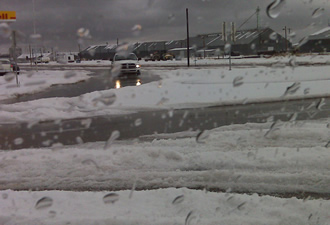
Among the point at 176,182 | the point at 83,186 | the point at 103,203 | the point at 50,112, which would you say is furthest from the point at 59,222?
the point at 50,112

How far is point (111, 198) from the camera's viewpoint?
4078mm

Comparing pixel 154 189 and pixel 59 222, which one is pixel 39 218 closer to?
pixel 59 222

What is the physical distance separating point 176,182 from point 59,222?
172cm

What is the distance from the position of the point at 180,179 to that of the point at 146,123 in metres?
4.12

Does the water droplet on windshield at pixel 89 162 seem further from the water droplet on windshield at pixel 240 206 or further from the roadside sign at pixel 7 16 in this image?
the roadside sign at pixel 7 16

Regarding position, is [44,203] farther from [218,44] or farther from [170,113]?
[218,44]

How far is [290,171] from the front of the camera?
490 centimetres

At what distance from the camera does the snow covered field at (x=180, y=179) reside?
3.60 meters

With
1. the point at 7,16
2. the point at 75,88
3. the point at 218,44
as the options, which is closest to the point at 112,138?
the point at 7,16

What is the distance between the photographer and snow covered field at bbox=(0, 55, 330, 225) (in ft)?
11.8

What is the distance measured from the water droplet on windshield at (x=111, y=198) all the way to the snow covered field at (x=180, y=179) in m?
0.02

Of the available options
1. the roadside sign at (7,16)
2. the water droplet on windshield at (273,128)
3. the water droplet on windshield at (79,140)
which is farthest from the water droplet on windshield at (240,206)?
the roadside sign at (7,16)

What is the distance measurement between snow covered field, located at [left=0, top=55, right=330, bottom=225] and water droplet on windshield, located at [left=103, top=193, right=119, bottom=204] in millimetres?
21

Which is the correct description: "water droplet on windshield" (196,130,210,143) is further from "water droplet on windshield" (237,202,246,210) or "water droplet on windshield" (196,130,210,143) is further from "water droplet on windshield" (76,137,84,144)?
"water droplet on windshield" (237,202,246,210)
